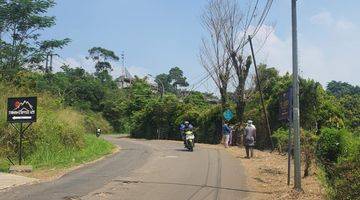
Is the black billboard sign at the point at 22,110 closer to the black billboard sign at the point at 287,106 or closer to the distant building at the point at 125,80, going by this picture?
the black billboard sign at the point at 287,106

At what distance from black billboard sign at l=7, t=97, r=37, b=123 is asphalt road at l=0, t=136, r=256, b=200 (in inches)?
121

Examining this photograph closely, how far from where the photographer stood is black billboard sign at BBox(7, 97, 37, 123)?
73.1 feet

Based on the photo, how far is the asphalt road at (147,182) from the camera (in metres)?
14.4

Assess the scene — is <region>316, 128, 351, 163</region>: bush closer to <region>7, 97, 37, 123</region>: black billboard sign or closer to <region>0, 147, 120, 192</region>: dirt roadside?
<region>0, 147, 120, 192</region>: dirt roadside

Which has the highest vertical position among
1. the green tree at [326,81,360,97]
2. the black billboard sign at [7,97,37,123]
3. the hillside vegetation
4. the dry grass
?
the green tree at [326,81,360,97]

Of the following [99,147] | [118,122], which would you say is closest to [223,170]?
[99,147]

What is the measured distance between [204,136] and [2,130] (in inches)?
1050

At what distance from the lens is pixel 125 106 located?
82.7 metres

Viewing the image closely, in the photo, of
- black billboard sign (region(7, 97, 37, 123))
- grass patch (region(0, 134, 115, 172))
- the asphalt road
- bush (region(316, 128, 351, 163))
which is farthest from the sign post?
bush (region(316, 128, 351, 163))

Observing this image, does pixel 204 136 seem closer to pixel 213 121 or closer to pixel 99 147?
pixel 213 121

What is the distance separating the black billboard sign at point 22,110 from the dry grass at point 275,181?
875 cm

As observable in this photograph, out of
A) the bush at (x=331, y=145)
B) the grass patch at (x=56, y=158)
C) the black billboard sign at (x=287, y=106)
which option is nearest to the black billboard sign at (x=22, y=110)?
the grass patch at (x=56, y=158)

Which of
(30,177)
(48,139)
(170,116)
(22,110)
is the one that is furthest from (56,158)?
(170,116)

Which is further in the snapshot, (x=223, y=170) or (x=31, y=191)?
(x=223, y=170)
